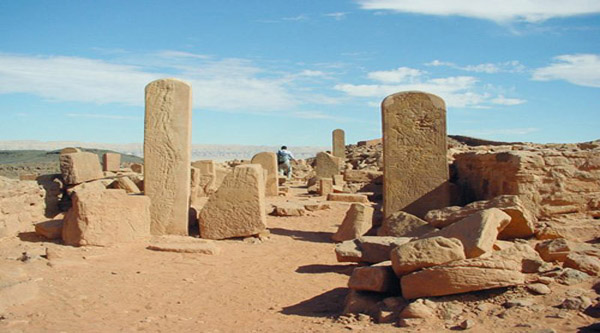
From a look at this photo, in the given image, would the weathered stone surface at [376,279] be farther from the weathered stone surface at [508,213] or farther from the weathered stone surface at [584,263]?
the weathered stone surface at [508,213]

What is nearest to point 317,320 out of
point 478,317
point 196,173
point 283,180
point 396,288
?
point 396,288

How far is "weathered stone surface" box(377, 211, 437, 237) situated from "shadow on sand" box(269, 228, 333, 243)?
4.19ft

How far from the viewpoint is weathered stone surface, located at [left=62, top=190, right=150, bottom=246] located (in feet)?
24.8

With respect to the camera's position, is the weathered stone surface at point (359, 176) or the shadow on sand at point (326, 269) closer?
the shadow on sand at point (326, 269)

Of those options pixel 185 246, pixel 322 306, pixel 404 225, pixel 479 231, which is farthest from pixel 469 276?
pixel 185 246

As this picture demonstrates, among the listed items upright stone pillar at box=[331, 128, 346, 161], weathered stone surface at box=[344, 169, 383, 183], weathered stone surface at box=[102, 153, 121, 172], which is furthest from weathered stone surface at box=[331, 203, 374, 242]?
upright stone pillar at box=[331, 128, 346, 161]

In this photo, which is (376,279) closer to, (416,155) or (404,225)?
(404,225)

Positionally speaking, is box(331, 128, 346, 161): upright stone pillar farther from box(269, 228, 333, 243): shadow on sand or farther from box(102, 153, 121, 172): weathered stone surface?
box(269, 228, 333, 243): shadow on sand

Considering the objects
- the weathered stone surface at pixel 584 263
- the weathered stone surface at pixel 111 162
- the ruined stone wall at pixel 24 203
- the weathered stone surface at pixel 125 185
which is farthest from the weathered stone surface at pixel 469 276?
the weathered stone surface at pixel 111 162

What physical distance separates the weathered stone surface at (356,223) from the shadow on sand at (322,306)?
9.58 ft

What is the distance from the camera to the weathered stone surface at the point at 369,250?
20.3ft

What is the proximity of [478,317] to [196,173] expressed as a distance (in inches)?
316

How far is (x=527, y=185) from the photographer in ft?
24.5

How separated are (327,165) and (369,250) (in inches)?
490
